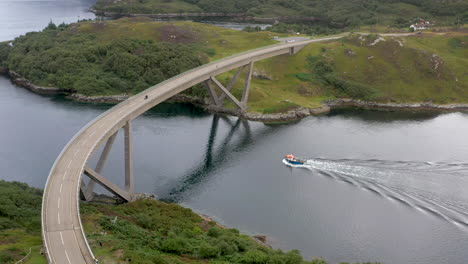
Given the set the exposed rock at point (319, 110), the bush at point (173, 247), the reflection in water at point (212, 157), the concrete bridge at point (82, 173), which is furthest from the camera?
the exposed rock at point (319, 110)

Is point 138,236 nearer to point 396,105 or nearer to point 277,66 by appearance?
point 396,105

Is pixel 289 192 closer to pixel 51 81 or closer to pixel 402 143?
pixel 402 143

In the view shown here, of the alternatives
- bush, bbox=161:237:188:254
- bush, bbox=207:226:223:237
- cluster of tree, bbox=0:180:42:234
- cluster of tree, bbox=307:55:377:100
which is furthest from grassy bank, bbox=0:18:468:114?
bush, bbox=161:237:188:254

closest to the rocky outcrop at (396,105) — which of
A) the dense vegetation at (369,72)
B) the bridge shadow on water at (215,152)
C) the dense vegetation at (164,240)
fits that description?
the dense vegetation at (369,72)

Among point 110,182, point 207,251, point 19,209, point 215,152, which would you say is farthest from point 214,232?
point 215,152

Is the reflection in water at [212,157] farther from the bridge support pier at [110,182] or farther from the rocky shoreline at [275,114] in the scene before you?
the bridge support pier at [110,182]

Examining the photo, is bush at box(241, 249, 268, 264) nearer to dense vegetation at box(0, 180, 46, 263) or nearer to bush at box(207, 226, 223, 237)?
bush at box(207, 226, 223, 237)
